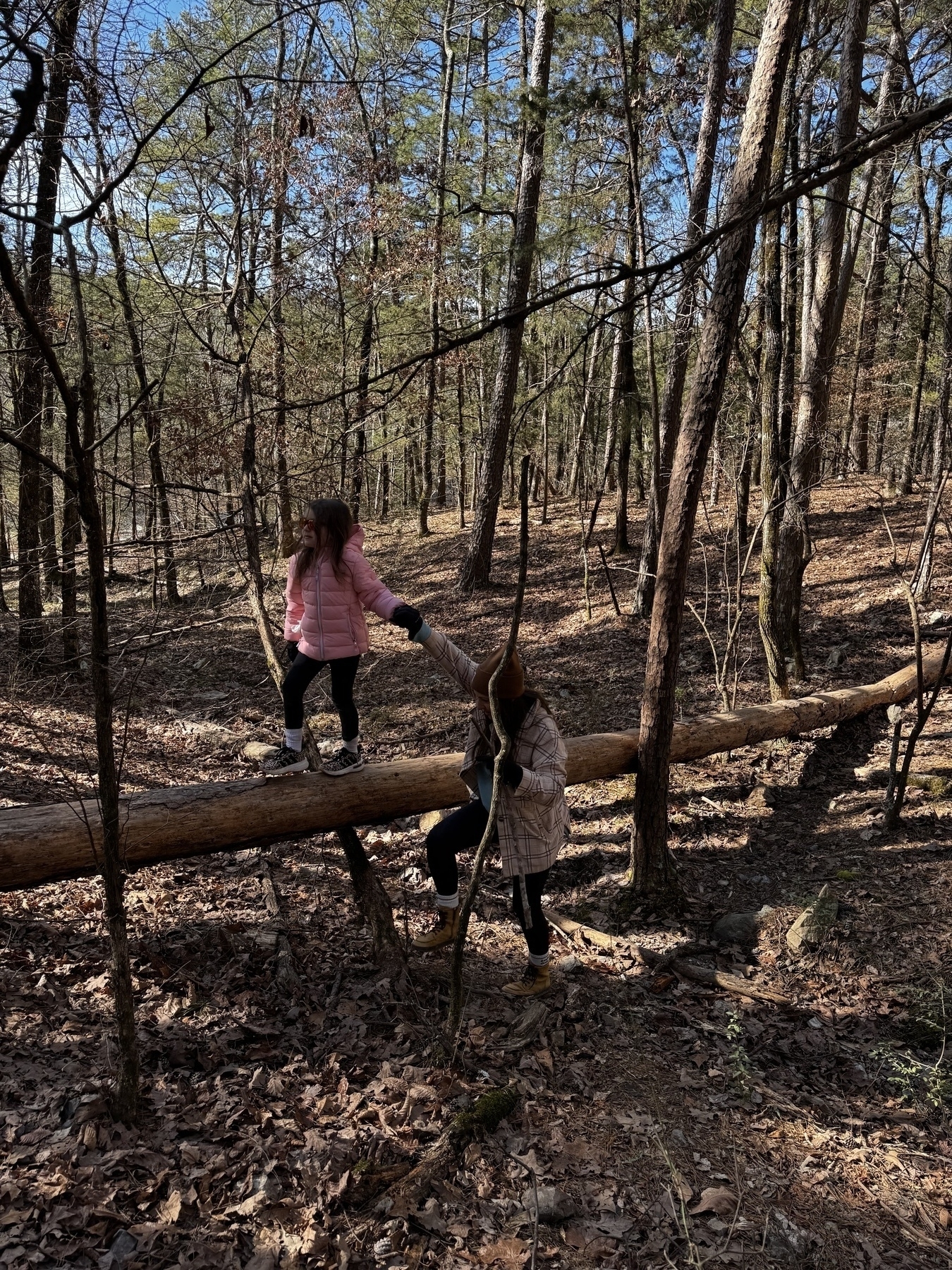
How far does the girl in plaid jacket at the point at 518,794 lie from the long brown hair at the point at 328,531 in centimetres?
78

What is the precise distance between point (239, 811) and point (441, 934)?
1411 mm

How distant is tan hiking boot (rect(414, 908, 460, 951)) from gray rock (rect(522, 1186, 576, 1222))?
1498 mm

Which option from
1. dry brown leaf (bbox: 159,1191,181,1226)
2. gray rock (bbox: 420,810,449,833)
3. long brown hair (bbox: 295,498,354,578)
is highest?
long brown hair (bbox: 295,498,354,578)

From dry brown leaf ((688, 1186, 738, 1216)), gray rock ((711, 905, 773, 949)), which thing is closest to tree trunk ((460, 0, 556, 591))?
gray rock ((711, 905, 773, 949))

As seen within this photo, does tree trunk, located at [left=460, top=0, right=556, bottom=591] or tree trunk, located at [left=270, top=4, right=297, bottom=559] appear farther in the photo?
tree trunk, located at [left=460, top=0, right=556, bottom=591]

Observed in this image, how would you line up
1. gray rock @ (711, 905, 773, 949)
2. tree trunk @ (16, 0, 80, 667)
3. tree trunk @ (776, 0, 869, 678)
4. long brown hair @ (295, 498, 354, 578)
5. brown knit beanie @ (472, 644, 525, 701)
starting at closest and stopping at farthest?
1. brown knit beanie @ (472, 644, 525, 701)
2. long brown hair @ (295, 498, 354, 578)
3. gray rock @ (711, 905, 773, 949)
4. tree trunk @ (776, 0, 869, 678)
5. tree trunk @ (16, 0, 80, 667)

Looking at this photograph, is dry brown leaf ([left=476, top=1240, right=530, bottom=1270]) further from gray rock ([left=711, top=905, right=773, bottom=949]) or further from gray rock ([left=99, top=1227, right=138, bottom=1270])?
gray rock ([left=711, top=905, right=773, bottom=949])

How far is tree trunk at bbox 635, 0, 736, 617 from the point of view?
816cm

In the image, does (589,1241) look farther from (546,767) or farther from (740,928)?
(740,928)

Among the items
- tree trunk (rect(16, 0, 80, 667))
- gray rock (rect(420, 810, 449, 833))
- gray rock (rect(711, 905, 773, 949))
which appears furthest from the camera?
tree trunk (rect(16, 0, 80, 667))

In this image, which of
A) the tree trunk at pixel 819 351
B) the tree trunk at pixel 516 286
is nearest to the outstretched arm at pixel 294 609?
the tree trunk at pixel 819 351

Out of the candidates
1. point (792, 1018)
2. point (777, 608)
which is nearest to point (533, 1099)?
point (792, 1018)

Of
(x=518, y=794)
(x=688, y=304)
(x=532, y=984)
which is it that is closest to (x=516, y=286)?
(x=688, y=304)

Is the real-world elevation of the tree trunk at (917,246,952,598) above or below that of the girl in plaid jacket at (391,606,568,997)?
above
